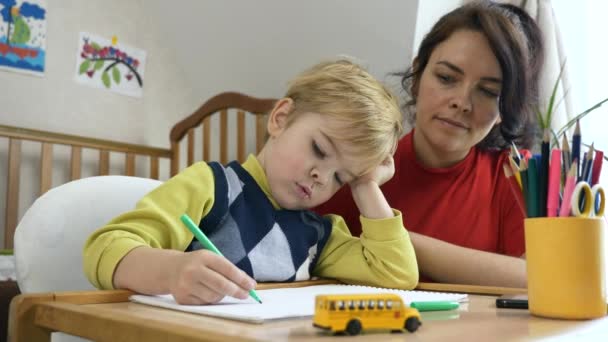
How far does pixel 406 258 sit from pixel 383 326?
0.46 meters

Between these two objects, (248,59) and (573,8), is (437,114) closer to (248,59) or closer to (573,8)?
(573,8)

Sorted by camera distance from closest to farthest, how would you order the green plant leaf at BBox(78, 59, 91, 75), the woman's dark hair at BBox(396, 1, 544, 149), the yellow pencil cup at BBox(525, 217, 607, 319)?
the yellow pencil cup at BBox(525, 217, 607, 319) → the woman's dark hair at BBox(396, 1, 544, 149) → the green plant leaf at BBox(78, 59, 91, 75)

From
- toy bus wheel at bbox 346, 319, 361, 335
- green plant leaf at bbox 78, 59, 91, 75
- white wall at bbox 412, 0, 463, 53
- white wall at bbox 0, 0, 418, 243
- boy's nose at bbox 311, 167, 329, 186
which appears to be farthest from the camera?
green plant leaf at bbox 78, 59, 91, 75

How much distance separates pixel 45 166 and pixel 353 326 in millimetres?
1889

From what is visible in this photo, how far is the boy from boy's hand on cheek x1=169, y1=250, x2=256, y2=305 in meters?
0.12

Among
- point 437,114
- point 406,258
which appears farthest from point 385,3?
point 406,258

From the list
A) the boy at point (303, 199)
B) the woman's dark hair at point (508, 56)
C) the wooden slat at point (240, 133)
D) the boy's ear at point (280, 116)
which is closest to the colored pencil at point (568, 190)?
the boy at point (303, 199)

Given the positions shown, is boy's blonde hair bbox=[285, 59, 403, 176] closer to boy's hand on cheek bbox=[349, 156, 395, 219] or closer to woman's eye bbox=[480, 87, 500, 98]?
boy's hand on cheek bbox=[349, 156, 395, 219]

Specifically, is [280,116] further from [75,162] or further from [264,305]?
[75,162]

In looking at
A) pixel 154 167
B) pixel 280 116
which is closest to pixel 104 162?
pixel 154 167

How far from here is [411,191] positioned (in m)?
1.13

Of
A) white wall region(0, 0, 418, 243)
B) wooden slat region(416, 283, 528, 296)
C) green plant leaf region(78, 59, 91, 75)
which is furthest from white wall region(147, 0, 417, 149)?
wooden slat region(416, 283, 528, 296)

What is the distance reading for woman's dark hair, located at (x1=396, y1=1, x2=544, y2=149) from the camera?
1037 mm

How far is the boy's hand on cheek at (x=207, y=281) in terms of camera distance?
0.50 meters
